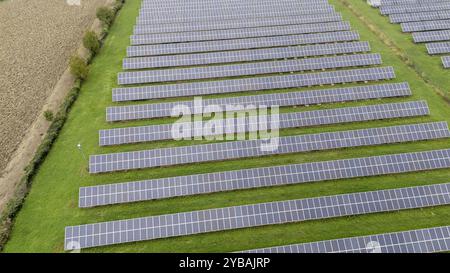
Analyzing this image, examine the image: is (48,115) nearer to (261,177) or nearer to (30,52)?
(30,52)

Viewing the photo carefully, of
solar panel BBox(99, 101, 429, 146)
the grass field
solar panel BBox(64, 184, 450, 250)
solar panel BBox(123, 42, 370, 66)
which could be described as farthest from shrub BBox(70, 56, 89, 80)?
solar panel BBox(64, 184, 450, 250)

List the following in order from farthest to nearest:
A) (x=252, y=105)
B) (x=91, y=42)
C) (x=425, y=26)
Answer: (x=425, y=26)
(x=91, y=42)
(x=252, y=105)

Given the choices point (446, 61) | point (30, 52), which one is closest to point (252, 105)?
point (446, 61)

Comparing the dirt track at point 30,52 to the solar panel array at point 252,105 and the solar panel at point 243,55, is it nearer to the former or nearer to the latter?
the solar panel array at point 252,105

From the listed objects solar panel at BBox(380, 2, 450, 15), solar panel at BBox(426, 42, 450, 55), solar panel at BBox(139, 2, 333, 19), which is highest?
solar panel at BBox(380, 2, 450, 15)

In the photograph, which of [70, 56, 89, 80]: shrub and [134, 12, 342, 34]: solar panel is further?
[134, 12, 342, 34]: solar panel

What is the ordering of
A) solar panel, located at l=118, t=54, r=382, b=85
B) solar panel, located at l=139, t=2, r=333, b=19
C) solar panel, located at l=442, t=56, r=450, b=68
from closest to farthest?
solar panel, located at l=118, t=54, r=382, b=85 → solar panel, located at l=442, t=56, r=450, b=68 → solar panel, located at l=139, t=2, r=333, b=19

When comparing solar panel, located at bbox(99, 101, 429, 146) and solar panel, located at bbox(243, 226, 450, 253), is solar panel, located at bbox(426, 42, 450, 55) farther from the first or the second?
solar panel, located at bbox(243, 226, 450, 253)

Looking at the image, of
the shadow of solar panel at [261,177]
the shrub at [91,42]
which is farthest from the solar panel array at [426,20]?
the shrub at [91,42]
